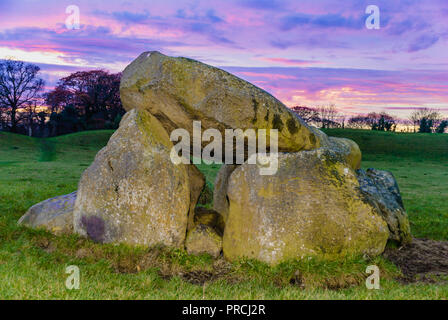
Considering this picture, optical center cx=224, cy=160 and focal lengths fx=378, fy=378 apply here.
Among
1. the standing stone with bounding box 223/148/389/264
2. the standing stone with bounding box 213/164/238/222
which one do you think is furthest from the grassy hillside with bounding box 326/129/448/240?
the standing stone with bounding box 213/164/238/222

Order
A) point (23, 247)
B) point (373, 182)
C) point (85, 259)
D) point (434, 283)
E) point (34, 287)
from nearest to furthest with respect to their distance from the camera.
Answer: point (34, 287) < point (434, 283) < point (85, 259) < point (23, 247) < point (373, 182)

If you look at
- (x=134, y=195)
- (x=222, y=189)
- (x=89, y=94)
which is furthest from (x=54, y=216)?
(x=89, y=94)

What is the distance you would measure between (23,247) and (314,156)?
23.4 feet

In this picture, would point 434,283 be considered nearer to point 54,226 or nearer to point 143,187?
point 143,187

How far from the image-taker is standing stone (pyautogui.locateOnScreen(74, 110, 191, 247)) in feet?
28.5

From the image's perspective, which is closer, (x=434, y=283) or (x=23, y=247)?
(x=434, y=283)

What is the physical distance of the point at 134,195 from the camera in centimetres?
870

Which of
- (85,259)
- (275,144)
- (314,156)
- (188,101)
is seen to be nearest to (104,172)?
(85,259)

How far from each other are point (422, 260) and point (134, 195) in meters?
7.27

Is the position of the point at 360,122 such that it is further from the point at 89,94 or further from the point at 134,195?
the point at 134,195

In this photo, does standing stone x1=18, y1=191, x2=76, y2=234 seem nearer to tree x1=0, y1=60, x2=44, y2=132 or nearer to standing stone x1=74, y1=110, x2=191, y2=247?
standing stone x1=74, y1=110, x2=191, y2=247

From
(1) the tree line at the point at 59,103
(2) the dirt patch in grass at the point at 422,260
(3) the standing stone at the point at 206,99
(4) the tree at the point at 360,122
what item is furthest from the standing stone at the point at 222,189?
(4) the tree at the point at 360,122

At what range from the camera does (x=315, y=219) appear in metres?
8.23

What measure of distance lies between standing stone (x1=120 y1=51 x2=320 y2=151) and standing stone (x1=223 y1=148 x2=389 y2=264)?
1073 millimetres
